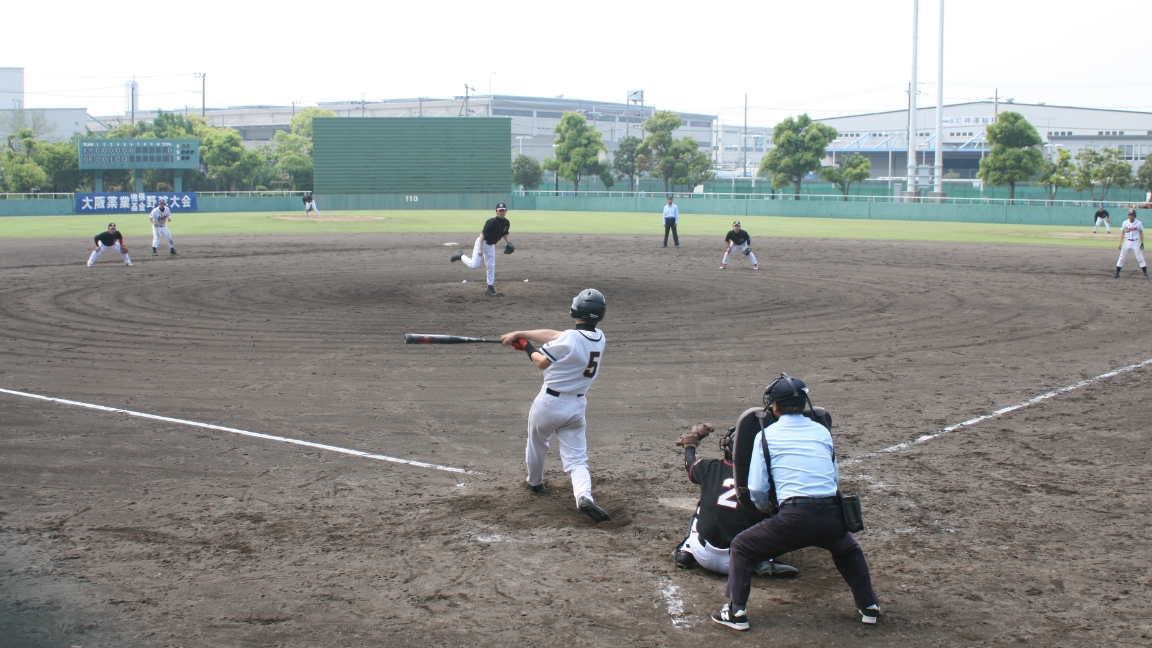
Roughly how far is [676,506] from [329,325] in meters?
9.99

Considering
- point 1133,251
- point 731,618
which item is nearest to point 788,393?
point 731,618

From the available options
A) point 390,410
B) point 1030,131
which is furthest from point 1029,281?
point 1030,131

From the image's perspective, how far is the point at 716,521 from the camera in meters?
6.05

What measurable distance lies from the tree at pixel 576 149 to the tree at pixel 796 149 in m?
17.4

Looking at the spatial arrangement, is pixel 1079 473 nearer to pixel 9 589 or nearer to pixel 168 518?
pixel 168 518

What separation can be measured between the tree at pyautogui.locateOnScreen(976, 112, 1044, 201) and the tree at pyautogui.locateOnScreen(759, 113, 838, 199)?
13490mm

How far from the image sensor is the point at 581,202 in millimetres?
72312

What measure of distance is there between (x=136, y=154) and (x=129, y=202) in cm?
1033

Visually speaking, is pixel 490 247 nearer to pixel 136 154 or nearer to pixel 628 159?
pixel 136 154

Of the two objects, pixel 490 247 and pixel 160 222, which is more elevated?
pixel 160 222

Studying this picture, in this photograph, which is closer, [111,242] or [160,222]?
[111,242]

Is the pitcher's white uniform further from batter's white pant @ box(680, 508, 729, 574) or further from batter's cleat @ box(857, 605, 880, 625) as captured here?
batter's cleat @ box(857, 605, 880, 625)

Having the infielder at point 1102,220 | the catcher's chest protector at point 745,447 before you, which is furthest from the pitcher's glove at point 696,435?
the infielder at point 1102,220

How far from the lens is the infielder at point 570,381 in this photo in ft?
23.2
